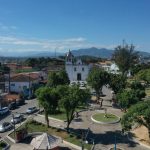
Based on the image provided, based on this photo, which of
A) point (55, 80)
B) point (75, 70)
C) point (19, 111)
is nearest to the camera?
A: point (19, 111)

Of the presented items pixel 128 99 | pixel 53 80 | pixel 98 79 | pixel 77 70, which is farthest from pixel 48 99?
pixel 77 70

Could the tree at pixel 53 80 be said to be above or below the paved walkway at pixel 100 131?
above

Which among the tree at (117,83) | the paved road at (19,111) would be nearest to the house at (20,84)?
Answer: the paved road at (19,111)

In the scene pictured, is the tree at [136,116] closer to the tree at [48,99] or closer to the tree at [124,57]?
the tree at [48,99]

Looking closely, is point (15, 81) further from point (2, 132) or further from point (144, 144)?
point (144, 144)

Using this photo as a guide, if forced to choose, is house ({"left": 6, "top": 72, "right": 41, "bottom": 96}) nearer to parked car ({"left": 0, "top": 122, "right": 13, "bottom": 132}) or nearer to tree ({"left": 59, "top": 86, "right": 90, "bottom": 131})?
parked car ({"left": 0, "top": 122, "right": 13, "bottom": 132})

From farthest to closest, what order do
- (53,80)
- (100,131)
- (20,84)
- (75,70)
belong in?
(75,70), (20,84), (53,80), (100,131)

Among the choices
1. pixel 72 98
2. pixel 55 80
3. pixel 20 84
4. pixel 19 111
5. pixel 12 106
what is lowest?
pixel 19 111

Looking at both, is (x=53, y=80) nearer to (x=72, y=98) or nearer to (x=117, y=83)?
(x=117, y=83)
